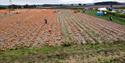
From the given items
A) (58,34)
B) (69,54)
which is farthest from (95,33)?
(69,54)

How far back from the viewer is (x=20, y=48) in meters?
19.2

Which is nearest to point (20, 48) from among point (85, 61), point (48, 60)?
point (48, 60)

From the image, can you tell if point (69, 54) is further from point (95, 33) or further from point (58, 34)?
point (95, 33)

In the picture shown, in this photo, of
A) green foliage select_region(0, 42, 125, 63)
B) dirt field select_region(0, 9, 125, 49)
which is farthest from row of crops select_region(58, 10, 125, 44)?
green foliage select_region(0, 42, 125, 63)

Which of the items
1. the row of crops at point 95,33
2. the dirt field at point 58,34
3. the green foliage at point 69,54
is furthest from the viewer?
the row of crops at point 95,33

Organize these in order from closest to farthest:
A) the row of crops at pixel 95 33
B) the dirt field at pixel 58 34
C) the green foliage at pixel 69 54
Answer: the green foliage at pixel 69 54, the dirt field at pixel 58 34, the row of crops at pixel 95 33

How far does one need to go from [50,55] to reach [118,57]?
3.63 metres

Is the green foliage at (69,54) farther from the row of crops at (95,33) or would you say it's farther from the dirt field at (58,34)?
the row of crops at (95,33)

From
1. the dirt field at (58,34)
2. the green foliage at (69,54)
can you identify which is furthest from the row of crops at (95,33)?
the green foliage at (69,54)

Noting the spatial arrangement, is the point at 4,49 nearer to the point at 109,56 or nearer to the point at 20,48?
the point at 20,48

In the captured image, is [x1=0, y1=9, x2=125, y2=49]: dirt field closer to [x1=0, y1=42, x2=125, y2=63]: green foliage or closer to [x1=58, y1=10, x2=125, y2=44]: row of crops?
[x1=58, y1=10, x2=125, y2=44]: row of crops

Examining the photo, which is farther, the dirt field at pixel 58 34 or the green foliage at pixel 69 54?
the dirt field at pixel 58 34

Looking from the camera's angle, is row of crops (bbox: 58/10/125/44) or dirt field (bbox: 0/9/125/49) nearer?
dirt field (bbox: 0/9/125/49)

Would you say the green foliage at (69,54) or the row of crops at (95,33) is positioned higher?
the green foliage at (69,54)
